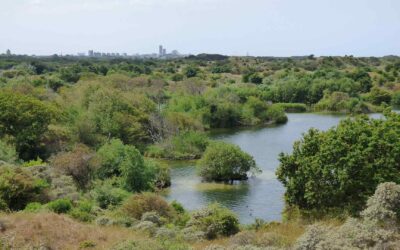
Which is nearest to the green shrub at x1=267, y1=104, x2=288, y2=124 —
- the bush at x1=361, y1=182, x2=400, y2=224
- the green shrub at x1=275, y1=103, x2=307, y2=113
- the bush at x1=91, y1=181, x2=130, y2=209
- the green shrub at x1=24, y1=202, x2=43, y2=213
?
the green shrub at x1=275, y1=103, x2=307, y2=113

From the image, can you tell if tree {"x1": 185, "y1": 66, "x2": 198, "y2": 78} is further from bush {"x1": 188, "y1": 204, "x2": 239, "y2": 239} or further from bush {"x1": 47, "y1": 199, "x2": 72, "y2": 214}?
bush {"x1": 188, "y1": 204, "x2": 239, "y2": 239}

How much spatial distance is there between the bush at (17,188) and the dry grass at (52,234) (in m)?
4.80

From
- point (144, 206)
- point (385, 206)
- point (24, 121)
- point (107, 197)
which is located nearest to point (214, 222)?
point (144, 206)

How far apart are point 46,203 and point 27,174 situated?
2.19 m

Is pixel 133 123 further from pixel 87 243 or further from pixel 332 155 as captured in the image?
pixel 87 243

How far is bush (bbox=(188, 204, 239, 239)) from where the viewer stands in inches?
894

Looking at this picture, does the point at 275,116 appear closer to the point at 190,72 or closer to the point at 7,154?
the point at 7,154

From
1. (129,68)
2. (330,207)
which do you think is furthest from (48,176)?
(129,68)

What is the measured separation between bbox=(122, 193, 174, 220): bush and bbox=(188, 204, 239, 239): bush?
3.10m

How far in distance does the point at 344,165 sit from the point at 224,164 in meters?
15.6

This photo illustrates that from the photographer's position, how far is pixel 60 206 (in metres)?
24.8

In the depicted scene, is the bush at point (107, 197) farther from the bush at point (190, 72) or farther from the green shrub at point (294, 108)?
the bush at point (190, 72)

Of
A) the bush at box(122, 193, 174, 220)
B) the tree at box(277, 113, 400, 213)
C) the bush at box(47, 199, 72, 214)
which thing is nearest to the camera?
the bush at box(47, 199, 72, 214)

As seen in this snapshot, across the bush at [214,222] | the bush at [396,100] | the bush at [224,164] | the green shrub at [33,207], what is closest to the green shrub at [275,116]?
the bush at [396,100]
